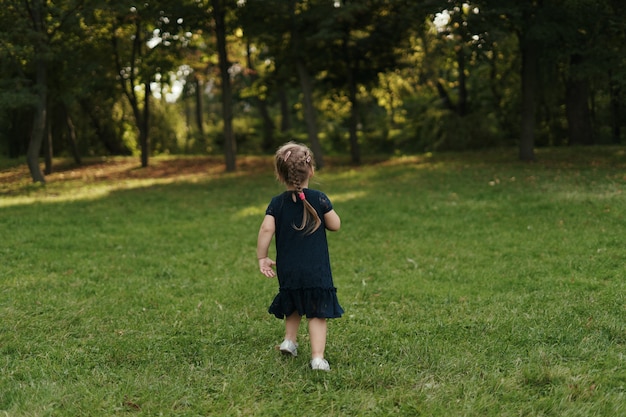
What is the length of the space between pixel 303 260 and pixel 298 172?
0.65 m

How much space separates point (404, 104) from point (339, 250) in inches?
1016

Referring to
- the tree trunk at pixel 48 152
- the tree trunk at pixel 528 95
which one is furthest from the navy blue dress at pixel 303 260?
the tree trunk at pixel 48 152

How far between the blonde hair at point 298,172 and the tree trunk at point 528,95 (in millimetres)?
16762

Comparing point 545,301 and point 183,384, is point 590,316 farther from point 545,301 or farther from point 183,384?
point 183,384

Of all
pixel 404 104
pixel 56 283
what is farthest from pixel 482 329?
pixel 404 104

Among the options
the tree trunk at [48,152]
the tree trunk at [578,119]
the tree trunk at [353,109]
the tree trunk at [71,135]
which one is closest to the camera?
the tree trunk at [48,152]

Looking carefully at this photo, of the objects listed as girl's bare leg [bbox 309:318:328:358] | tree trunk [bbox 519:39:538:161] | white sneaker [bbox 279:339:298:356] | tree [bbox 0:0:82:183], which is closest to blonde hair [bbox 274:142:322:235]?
girl's bare leg [bbox 309:318:328:358]

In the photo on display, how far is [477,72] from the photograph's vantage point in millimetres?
29359

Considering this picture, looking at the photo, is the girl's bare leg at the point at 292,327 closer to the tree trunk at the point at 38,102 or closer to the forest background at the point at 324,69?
the forest background at the point at 324,69

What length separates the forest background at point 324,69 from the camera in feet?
56.7

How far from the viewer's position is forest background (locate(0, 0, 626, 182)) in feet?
56.7

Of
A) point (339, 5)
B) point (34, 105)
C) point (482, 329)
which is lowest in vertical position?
point (482, 329)

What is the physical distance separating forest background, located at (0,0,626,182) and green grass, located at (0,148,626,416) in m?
6.79

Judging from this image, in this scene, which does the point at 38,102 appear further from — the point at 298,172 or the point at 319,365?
the point at 319,365
